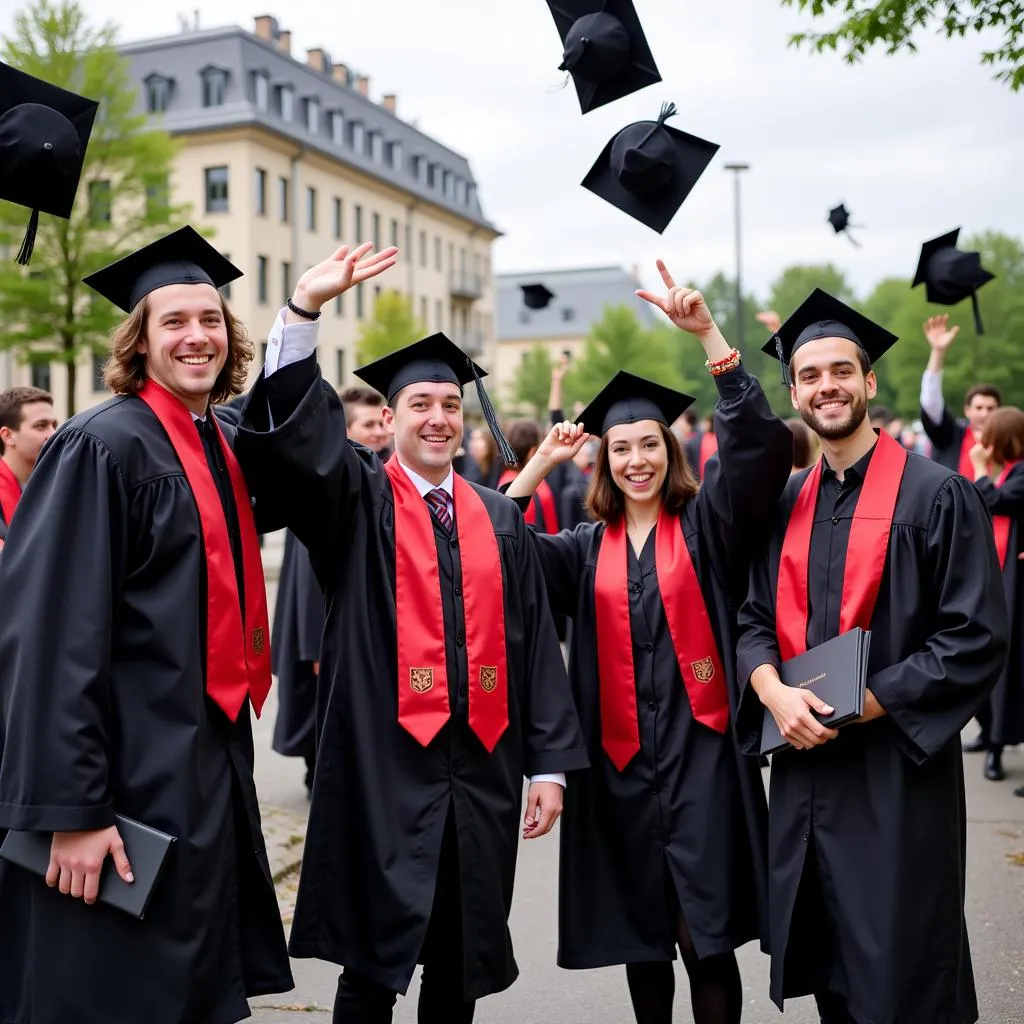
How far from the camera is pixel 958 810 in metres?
3.27

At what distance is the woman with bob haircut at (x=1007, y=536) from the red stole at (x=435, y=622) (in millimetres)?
→ 4388

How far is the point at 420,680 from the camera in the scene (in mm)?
3330

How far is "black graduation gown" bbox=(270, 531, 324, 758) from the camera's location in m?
6.46

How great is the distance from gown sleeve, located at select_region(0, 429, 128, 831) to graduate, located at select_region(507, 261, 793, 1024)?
1.61m

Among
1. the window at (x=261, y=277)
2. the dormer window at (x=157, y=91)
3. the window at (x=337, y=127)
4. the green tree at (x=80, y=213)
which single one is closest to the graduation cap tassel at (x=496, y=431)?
the green tree at (x=80, y=213)

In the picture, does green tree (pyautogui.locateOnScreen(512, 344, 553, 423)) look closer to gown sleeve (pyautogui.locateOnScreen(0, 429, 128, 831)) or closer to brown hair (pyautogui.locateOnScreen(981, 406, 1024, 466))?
brown hair (pyautogui.locateOnScreen(981, 406, 1024, 466))

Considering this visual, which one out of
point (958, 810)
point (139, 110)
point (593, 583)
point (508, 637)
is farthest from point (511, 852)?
point (139, 110)

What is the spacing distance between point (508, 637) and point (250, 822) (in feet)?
3.06

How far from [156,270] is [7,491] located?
2230mm

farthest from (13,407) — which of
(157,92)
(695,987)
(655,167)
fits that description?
(157,92)

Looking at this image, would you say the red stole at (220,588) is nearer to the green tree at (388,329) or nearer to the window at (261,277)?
the green tree at (388,329)

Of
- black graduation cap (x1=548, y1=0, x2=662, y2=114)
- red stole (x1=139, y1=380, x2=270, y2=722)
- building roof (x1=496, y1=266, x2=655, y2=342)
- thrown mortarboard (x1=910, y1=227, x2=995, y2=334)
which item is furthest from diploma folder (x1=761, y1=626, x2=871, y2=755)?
building roof (x1=496, y1=266, x2=655, y2=342)

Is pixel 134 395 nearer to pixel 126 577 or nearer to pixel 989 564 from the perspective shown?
pixel 126 577

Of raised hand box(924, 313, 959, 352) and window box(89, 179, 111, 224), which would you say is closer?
raised hand box(924, 313, 959, 352)
